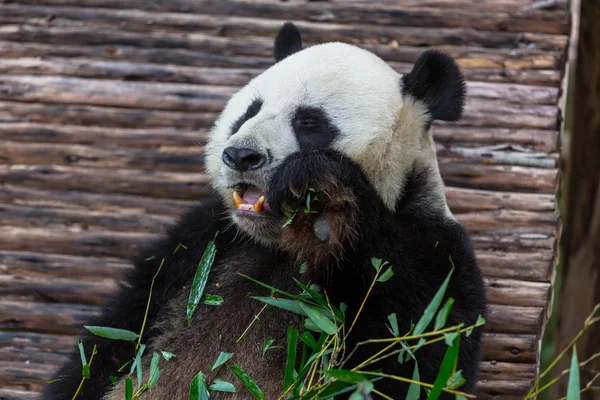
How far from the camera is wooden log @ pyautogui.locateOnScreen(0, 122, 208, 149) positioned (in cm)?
572

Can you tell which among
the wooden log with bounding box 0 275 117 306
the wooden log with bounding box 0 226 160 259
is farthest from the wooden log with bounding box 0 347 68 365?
the wooden log with bounding box 0 226 160 259

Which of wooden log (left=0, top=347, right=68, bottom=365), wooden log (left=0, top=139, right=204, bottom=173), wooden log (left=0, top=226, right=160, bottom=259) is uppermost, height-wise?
wooden log (left=0, top=139, right=204, bottom=173)

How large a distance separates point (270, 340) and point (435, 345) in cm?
76

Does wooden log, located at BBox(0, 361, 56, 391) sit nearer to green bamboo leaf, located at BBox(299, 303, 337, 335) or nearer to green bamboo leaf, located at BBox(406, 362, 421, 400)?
green bamboo leaf, located at BBox(299, 303, 337, 335)

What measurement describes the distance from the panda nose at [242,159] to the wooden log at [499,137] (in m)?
2.32

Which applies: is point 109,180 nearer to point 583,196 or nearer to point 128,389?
point 128,389

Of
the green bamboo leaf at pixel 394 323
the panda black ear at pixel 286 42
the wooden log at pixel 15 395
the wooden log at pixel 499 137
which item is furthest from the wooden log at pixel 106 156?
the green bamboo leaf at pixel 394 323

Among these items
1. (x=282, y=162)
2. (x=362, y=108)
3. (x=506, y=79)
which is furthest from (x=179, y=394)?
(x=506, y=79)

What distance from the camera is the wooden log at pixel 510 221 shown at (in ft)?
17.6

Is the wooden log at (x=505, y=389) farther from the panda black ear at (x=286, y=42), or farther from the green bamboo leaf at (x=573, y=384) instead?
the panda black ear at (x=286, y=42)

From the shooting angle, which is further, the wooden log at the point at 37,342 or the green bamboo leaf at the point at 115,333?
the wooden log at the point at 37,342

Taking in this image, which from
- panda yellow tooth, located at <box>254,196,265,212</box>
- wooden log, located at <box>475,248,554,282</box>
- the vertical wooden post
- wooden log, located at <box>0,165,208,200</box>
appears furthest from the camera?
the vertical wooden post

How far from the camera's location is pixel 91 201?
5629mm

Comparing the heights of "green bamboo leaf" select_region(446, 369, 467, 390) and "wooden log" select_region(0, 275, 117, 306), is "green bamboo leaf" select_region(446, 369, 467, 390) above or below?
above
